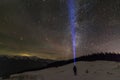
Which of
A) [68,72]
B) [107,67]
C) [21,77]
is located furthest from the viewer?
[21,77]

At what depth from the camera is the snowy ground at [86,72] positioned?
49225 mm

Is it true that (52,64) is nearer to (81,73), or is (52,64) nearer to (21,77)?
(21,77)

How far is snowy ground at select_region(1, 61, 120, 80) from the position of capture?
49225mm

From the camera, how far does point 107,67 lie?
175ft

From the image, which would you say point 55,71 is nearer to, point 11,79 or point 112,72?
point 11,79

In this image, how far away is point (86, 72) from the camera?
178 feet

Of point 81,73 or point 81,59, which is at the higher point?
point 81,59

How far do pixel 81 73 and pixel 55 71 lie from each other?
29.2 feet

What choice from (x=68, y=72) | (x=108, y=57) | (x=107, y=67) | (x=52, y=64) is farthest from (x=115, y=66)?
(x=52, y=64)

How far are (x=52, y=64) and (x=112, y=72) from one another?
72.6 ft

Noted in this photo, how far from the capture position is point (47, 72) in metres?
62.2

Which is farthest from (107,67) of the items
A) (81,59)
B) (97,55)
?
(81,59)

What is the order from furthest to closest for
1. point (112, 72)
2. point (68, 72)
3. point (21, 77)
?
point (21, 77)
point (68, 72)
point (112, 72)

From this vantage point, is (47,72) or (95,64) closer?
(95,64)
